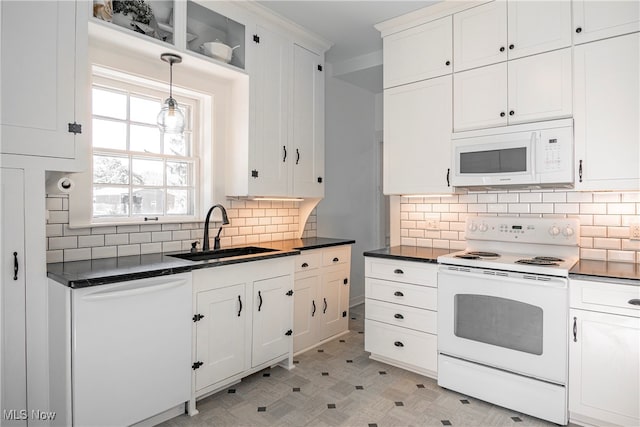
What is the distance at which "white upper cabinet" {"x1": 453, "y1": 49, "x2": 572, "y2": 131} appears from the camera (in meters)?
2.56

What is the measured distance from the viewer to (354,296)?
4.80 metres

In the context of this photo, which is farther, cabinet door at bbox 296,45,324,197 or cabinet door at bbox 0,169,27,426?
cabinet door at bbox 296,45,324,197

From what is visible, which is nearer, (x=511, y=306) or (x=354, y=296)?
(x=511, y=306)

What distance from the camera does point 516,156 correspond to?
8.79 ft

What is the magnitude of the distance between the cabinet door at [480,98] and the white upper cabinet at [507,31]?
7 centimetres

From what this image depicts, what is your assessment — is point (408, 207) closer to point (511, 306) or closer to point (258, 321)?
point (511, 306)

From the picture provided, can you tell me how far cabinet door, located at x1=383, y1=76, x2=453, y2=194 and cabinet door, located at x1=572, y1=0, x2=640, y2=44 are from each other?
0.88 meters

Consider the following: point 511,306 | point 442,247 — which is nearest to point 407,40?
point 442,247

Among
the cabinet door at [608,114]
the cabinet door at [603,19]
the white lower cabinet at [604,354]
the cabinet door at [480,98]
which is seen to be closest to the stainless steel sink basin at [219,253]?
the cabinet door at [480,98]

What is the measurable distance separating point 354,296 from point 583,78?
3263 millimetres

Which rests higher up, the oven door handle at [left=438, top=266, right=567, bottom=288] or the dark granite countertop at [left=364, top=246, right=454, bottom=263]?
the dark granite countertop at [left=364, top=246, right=454, bottom=263]

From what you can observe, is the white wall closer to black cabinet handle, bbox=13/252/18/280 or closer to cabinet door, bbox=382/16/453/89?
cabinet door, bbox=382/16/453/89

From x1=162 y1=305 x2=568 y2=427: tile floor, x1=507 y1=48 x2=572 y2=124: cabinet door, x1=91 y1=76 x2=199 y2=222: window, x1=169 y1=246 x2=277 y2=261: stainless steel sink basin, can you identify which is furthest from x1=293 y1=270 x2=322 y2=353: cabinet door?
x1=507 y1=48 x2=572 y2=124: cabinet door

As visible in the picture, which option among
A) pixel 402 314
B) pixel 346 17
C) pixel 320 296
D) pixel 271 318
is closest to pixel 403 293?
pixel 402 314
